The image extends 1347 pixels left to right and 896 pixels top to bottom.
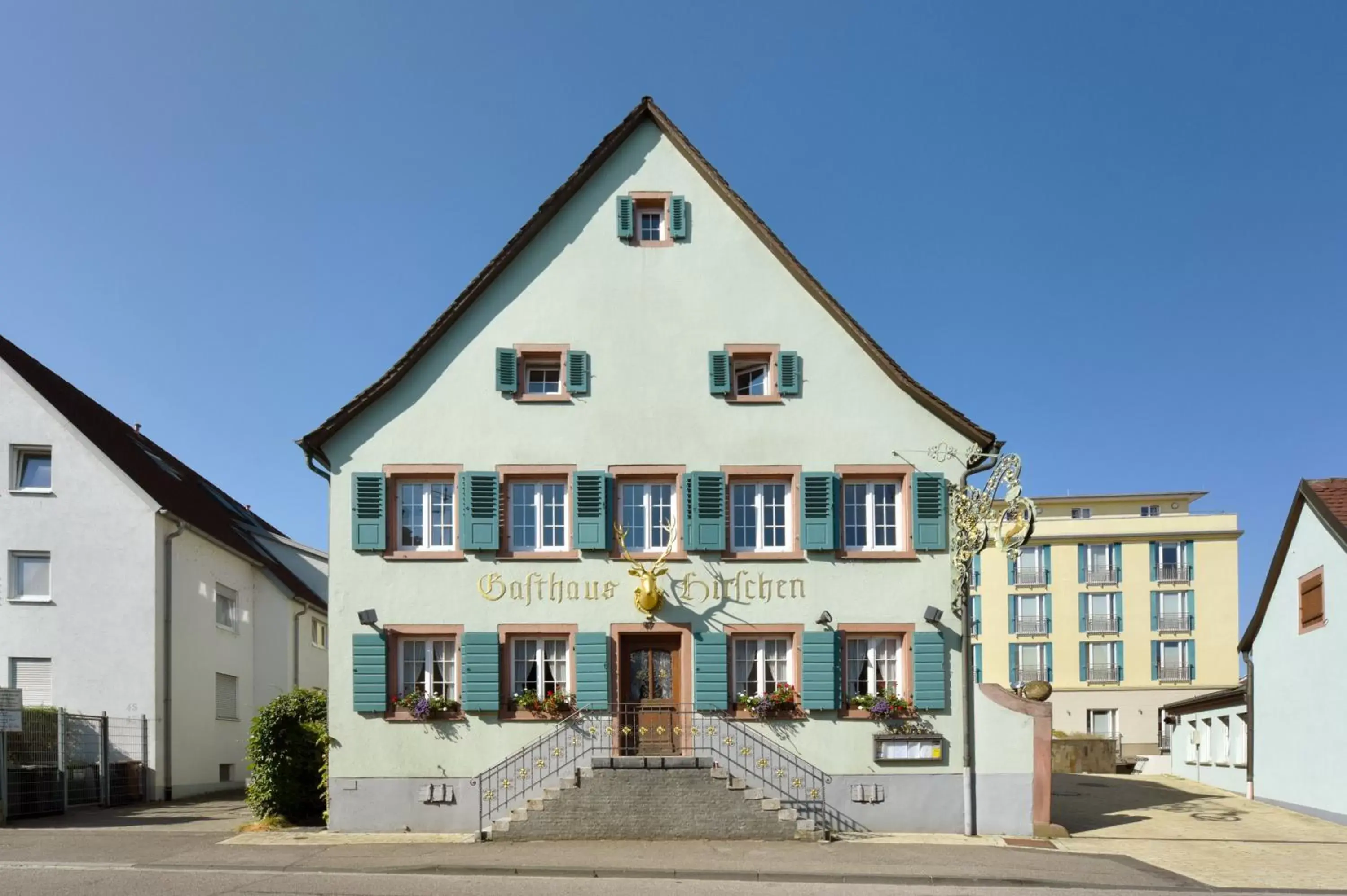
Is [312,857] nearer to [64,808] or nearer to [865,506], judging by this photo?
[64,808]

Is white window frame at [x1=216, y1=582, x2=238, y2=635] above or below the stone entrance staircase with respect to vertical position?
above

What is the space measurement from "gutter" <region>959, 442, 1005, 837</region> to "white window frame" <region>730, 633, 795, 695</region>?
9.44ft

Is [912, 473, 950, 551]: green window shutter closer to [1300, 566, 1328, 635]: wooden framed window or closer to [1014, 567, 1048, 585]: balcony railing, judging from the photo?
[1300, 566, 1328, 635]: wooden framed window

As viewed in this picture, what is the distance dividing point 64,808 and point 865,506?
52.2 ft

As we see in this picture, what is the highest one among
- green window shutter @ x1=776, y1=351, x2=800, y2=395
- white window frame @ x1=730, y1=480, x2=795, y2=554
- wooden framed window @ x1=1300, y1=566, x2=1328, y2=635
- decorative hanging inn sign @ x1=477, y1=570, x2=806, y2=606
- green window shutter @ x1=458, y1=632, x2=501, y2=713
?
green window shutter @ x1=776, y1=351, x2=800, y2=395

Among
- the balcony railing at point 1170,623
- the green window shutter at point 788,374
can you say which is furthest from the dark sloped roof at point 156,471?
the balcony railing at point 1170,623

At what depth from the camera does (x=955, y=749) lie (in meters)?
20.0

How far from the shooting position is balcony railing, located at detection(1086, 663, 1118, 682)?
5691 cm

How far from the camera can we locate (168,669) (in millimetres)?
25734

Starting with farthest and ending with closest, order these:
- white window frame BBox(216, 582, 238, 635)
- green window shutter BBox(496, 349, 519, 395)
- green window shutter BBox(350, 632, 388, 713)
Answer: white window frame BBox(216, 582, 238, 635), green window shutter BBox(496, 349, 519, 395), green window shutter BBox(350, 632, 388, 713)

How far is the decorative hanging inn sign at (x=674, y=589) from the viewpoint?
20188mm

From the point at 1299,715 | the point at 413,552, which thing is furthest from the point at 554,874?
the point at 1299,715

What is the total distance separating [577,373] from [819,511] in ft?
15.5

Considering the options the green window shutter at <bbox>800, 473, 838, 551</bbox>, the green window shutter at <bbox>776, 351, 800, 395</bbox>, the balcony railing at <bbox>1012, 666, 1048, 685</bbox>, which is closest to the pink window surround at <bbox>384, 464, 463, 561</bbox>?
the green window shutter at <bbox>776, 351, 800, 395</bbox>
